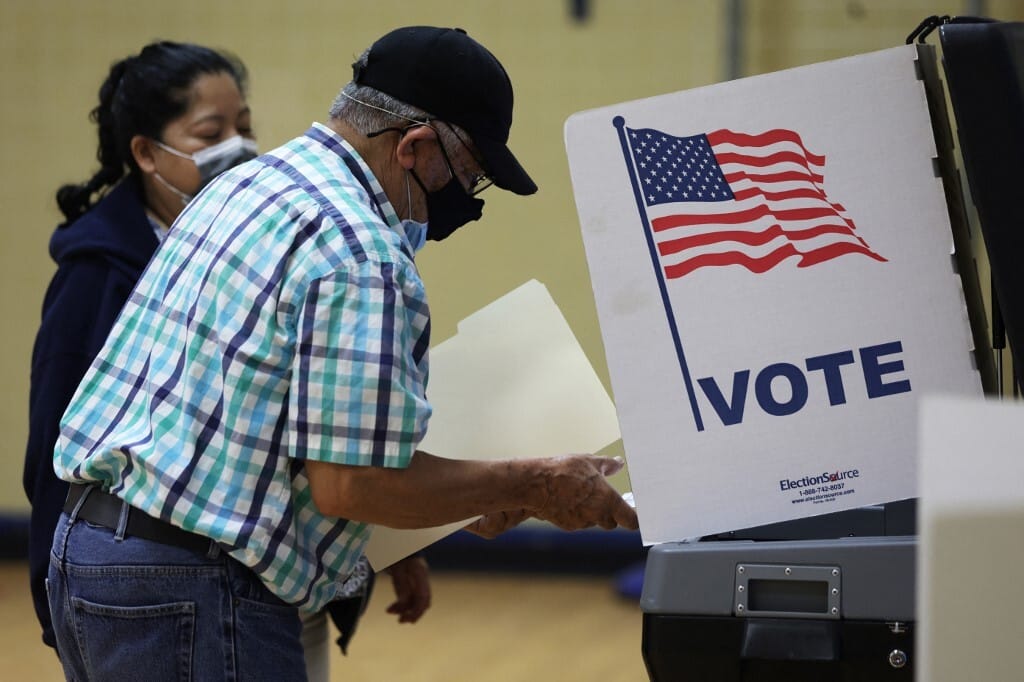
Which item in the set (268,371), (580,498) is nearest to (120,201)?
(268,371)

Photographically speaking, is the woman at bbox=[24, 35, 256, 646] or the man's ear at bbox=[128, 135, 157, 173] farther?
the man's ear at bbox=[128, 135, 157, 173]

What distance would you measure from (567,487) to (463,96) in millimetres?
457

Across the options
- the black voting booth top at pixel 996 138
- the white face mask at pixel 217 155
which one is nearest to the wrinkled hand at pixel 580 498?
the black voting booth top at pixel 996 138

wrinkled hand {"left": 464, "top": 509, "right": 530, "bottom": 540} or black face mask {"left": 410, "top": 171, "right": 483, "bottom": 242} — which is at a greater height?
black face mask {"left": 410, "top": 171, "right": 483, "bottom": 242}

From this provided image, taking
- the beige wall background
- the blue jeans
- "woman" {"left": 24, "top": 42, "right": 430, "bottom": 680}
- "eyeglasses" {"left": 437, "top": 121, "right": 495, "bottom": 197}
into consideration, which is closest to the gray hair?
"eyeglasses" {"left": 437, "top": 121, "right": 495, "bottom": 197}

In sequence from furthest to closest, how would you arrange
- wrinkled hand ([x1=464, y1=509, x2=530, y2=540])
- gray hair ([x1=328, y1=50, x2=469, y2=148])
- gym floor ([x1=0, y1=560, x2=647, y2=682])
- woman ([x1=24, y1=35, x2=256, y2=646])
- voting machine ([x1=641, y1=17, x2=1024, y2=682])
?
1. gym floor ([x1=0, y1=560, x2=647, y2=682])
2. woman ([x1=24, y1=35, x2=256, y2=646])
3. wrinkled hand ([x1=464, y1=509, x2=530, y2=540])
4. gray hair ([x1=328, y1=50, x2=469, y2=148])
5. voting machine ([x1=641, y1=17, x2=1024, y2=682])

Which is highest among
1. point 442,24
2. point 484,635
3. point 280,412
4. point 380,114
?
point 442,24

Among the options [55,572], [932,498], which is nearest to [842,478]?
[932,498]

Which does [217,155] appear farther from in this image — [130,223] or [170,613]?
[170,613]

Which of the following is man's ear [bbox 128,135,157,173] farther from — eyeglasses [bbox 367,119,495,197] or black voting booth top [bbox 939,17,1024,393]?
black voting booth top [bbox 939,17,1024,393]

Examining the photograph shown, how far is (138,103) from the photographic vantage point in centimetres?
216

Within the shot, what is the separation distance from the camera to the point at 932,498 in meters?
0.79

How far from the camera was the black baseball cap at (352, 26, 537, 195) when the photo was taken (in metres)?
1.41

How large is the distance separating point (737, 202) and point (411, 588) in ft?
3.46
